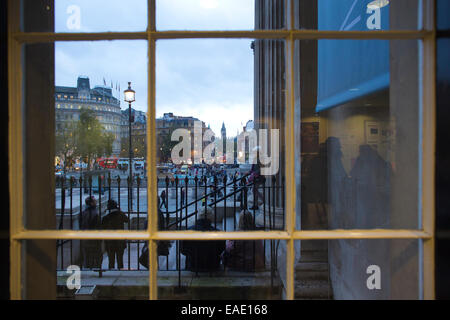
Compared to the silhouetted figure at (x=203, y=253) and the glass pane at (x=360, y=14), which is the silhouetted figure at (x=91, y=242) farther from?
the glass pane at (x=360, y=14)

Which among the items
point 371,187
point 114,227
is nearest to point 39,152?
point 114,227

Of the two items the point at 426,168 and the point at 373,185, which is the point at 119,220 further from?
the point at 426,168

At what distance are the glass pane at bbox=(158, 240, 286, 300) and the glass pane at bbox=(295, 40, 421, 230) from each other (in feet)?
2.71

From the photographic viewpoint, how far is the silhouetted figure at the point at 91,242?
112 inches

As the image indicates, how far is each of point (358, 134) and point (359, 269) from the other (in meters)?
1.34

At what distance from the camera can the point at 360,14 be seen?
2.24 metres

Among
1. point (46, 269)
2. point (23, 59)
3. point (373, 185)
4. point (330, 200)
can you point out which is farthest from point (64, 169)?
point (330, 200)

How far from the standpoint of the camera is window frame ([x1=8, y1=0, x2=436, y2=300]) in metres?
1.10

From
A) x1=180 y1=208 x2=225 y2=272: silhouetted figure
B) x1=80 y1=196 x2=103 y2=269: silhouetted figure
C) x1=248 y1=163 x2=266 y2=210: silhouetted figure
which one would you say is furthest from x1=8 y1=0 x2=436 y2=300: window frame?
x1=248 y1=163 x2=266 y2=210: silhouetted figure

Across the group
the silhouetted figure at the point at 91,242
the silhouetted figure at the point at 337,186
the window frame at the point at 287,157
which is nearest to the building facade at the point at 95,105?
the silhouetted figure at the point at 91,242

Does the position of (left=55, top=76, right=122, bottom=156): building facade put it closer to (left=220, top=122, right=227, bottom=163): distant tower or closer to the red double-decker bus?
the red double-decker bus

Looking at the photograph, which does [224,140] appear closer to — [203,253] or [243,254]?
[243,254]
